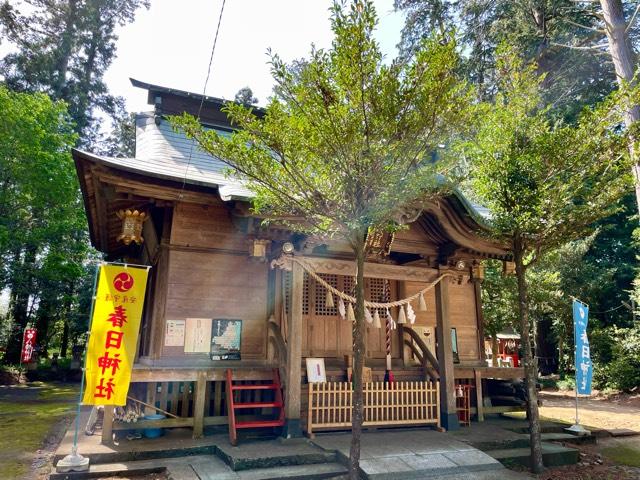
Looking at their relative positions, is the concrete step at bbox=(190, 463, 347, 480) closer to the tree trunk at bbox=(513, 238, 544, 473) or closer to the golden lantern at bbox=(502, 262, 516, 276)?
the tree trunk at bbox=(513, 238, 544, 473)

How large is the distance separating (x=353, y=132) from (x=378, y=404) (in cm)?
495

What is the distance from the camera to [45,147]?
16047 millimetres

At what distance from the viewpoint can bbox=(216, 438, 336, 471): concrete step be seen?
544cm

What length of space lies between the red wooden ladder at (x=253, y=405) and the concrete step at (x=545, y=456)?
3.36 metres

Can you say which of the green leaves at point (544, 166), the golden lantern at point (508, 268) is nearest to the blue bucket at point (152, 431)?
the green leaves at point (544, 166)

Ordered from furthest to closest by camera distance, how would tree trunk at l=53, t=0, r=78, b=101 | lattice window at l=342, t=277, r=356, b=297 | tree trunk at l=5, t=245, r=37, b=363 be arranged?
tree trunk at l=53, t=0, r=78, b=101 → tree trunk at l=5, t=245, r=37, b=363 → lattice window at l=342, t=277, r=356, b=297

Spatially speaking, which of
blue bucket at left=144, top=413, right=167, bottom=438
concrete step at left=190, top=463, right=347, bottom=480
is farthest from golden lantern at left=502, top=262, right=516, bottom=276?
blue bucket at left=144, top=413, right=167, bottom=438

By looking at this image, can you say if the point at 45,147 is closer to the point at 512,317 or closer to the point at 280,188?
the point at 280,188

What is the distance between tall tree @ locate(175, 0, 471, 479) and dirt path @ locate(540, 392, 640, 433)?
857cm

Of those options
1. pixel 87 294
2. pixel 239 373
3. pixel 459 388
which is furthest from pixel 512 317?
pixel 87 294

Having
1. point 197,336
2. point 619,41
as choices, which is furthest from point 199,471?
point 619,41

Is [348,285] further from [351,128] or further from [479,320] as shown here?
[351,128]

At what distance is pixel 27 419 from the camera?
9836 millimetres

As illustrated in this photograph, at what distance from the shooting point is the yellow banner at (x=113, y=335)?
5.68 meters
